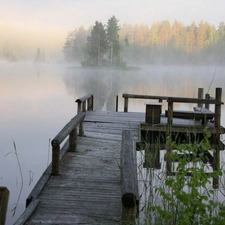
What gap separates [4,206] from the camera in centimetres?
337

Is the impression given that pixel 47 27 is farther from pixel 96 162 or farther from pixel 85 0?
pixel 96 162

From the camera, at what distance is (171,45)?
360 feet

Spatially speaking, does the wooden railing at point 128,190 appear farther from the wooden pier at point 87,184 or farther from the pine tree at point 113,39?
the pine tree at point 113,39

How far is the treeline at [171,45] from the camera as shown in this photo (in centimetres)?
10212

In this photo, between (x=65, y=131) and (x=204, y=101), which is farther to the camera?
(x=204, y=101)

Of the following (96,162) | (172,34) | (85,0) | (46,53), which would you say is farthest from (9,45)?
(96,162)

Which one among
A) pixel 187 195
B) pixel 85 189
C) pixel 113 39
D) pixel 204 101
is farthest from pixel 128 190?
pixel 113 39

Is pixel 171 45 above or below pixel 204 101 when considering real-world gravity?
above

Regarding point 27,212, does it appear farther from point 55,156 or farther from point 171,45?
point 171,45

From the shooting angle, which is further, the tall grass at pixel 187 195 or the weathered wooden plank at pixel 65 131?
the weathered wooden plank at pixel 65 131

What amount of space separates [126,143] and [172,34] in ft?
366

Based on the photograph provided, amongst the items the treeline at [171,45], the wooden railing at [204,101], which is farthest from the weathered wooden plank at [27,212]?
the treeline at [171,45]

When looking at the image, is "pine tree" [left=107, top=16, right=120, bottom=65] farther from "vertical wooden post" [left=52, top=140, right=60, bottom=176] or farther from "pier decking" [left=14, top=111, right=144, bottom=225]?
"vertical wooden post" [left=52, top=140, right=60, bottom=176]

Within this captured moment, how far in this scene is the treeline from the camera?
4021 inches
